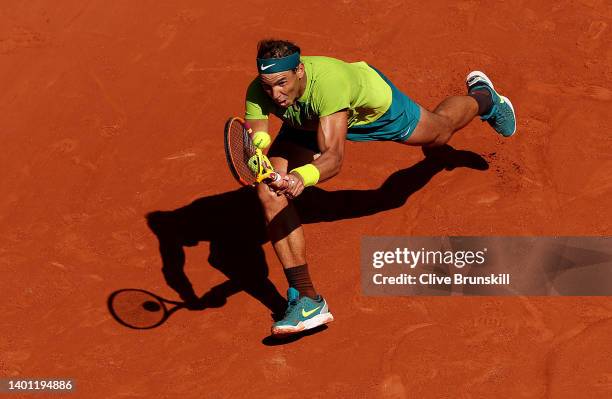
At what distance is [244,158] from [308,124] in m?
0.61

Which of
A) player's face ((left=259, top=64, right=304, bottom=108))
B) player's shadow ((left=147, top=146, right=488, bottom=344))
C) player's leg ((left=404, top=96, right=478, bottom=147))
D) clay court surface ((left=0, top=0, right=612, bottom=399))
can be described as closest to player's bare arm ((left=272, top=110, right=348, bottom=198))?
player's face ((left=259, top=64, right=304, bottom=108))

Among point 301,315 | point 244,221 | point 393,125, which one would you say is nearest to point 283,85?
point 393,125

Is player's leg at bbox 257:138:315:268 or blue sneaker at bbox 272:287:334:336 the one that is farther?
player's leg at bbox 257:138:315:268

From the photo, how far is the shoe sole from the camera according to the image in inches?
284

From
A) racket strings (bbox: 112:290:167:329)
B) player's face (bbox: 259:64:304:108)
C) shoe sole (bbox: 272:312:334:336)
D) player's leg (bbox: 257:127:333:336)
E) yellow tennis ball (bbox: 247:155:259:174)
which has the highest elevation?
player's face (bbox: 259:64:304:108)

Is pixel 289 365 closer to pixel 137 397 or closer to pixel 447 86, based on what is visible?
pixel 137 397

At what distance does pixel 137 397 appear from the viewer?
719 cm

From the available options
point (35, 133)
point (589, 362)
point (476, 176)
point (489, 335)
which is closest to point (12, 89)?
point (35, 133)

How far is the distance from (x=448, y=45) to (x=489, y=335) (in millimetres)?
3778

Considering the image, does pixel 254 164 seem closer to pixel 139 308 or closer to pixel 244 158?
pixel 244 158

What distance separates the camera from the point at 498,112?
881cm

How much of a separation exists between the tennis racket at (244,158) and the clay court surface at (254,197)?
1308 mm

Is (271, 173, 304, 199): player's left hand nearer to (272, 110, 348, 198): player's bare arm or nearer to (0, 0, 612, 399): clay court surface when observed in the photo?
(272, 110, 348, 198): player's bare arm

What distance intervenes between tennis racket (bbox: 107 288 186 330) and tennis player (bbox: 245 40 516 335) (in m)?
1.06
